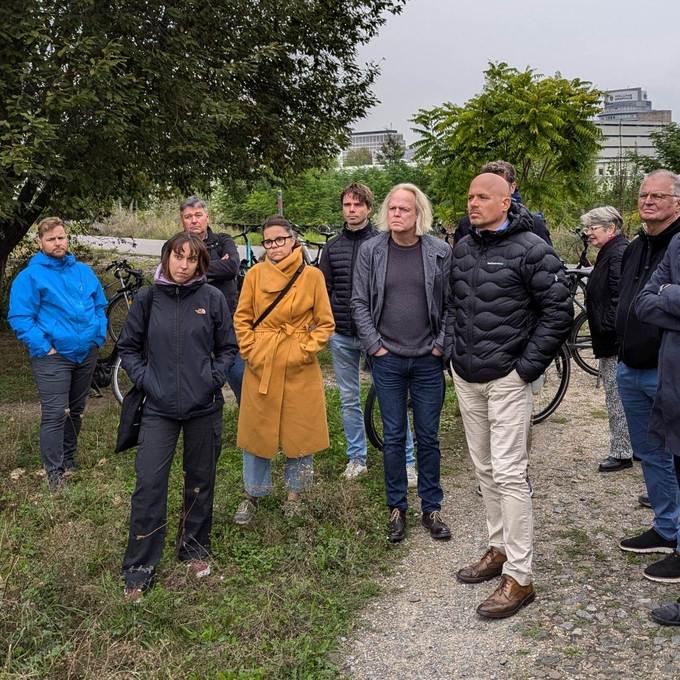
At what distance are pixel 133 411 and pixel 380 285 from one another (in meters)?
1.60

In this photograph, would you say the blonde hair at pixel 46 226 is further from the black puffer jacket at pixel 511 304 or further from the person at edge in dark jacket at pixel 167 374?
the black puffer jacket at pixel 511 304

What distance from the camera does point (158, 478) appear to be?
153 inches

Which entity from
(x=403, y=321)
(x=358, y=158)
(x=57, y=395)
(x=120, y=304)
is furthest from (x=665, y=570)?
(x=358, y=158)

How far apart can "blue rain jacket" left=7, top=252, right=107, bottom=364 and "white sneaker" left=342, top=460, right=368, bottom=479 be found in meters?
2.05

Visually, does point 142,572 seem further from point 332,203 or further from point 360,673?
point 332,203

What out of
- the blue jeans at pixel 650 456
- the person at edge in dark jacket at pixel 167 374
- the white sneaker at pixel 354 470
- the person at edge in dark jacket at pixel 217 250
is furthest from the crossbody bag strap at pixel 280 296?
the blue jeans at pixel 650 456

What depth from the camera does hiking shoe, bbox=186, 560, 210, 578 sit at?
13.2ft

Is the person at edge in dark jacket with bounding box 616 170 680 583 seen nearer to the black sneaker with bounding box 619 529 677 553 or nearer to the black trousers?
the black sneaker with bounding box 619 529 677 553

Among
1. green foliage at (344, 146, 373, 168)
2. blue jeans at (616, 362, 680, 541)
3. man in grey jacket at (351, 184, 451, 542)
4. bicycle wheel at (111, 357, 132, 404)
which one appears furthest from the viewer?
green foliage at (344, 146, 373, 168)

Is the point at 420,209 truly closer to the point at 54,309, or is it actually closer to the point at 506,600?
the point at 506,600

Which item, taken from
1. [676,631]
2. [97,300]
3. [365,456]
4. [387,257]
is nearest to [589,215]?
[387,257]

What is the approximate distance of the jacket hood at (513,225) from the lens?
12.3ft

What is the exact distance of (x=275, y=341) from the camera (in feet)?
15.2

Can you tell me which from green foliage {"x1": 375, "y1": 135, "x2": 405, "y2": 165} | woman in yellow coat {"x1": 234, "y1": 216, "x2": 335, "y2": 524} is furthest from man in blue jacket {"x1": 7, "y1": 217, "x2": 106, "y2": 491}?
green foliage {"x1": 375, "y1": 135, "x2": 405, "y2": 165}
